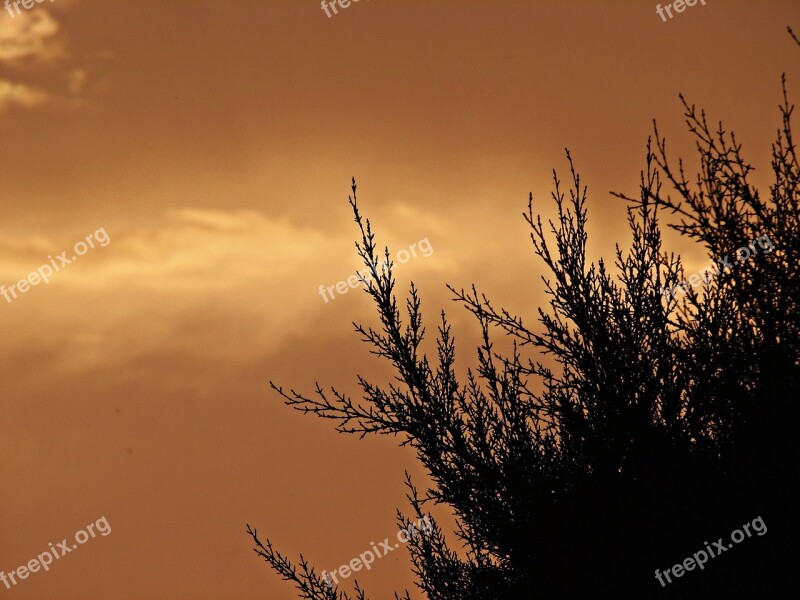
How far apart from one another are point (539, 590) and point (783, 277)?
3.83 metres

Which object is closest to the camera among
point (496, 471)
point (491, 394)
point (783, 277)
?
→ point (783, 277)

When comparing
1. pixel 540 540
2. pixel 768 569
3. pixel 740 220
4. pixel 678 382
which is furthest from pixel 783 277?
pixel 540 540

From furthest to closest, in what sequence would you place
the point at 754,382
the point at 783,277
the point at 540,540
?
the point at 540,540 < the point at 754,382 < the point at 783,277

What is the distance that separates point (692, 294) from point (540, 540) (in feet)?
9.79

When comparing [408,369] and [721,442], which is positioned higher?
[408,369]

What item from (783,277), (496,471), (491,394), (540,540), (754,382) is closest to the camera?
(783,277)

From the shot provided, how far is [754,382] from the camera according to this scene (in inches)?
305

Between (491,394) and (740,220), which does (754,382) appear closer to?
(740,220)

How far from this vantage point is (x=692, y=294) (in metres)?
8.69

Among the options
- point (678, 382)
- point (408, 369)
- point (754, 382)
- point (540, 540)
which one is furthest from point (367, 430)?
point (754, 382)

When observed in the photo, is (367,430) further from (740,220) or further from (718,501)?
(740,220)

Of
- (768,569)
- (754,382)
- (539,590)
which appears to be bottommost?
(768,569)

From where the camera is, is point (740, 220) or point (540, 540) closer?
point (740, 220)

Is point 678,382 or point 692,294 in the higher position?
point 692,294
